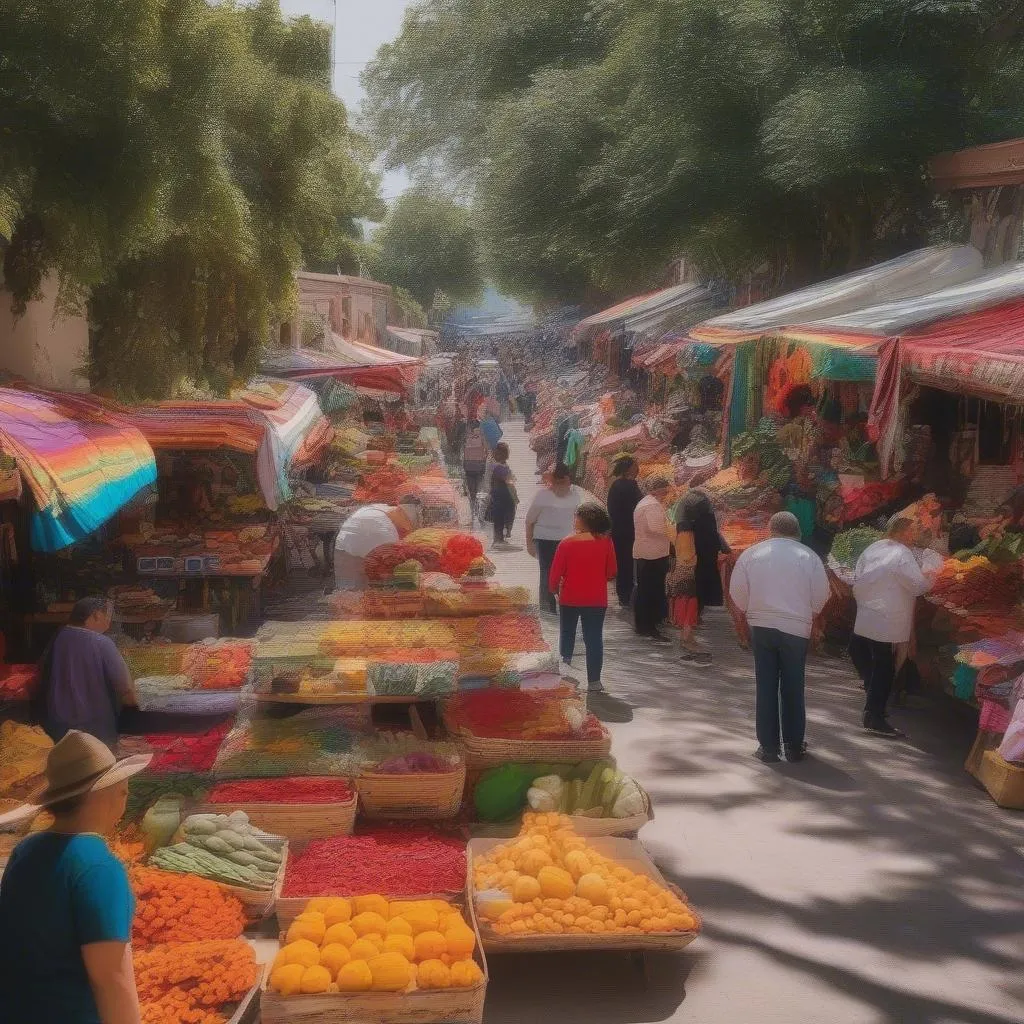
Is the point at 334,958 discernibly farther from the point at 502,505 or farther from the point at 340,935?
the point at 502,505

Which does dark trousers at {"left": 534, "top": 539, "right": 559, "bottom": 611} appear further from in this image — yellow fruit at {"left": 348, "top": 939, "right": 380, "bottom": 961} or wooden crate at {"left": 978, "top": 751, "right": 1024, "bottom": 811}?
yellow fruit at {"left": 348, "top": 939, "right": 380, "bottom": 961}

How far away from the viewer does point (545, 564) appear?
11.6 metres

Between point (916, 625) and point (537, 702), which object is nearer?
point (537, 702)

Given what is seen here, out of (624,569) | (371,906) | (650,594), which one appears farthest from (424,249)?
(371,906)

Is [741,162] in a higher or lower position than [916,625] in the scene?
higher

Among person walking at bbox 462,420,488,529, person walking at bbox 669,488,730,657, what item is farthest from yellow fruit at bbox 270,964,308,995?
person walking at bbox 462,420,488,529

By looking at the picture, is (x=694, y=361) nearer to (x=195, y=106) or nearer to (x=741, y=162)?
(x=741, y=162)

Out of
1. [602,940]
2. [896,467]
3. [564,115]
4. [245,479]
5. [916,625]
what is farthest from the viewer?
[564,115]

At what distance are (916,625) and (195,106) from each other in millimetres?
6739

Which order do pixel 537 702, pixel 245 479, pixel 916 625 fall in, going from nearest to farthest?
pixel 537 702 → pixel 916 625 → pixel 245 479

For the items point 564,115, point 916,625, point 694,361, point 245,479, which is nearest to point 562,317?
point 564,115

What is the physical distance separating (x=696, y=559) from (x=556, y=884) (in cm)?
583

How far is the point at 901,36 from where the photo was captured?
14.6 m

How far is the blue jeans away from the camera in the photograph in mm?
9219
